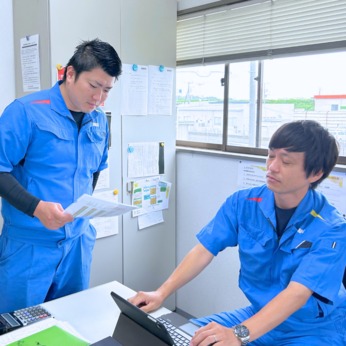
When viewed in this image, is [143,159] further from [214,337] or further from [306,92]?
[214,337]

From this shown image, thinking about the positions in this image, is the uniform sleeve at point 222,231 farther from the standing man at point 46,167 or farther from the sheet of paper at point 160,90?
the sheet of paper at point 160,90

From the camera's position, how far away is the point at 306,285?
4.17 feet

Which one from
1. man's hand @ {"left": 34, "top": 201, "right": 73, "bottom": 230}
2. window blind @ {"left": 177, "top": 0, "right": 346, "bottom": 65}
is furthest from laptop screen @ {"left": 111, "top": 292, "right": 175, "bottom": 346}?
window blind @ {"left": 177, "top": 0, "right": 346, "bottom": 65}

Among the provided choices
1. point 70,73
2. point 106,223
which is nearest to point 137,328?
point 70,73

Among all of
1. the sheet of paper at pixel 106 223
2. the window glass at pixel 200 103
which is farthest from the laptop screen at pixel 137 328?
the window glass at pixel 200 103

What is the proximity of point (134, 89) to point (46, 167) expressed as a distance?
1.11m

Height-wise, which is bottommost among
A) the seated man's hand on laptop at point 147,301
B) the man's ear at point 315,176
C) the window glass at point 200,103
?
the seated man's hand on laptop at point 147,301

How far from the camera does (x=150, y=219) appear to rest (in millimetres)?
2777

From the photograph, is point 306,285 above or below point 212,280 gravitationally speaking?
above

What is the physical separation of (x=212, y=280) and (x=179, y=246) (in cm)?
37

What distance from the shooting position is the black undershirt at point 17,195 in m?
1.49

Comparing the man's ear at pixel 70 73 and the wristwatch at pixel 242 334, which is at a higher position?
the man's ear at pixel 70 73

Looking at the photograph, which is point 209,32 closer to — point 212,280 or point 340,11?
point 340,11

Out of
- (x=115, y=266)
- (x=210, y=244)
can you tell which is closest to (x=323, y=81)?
(x=210, y=244)
